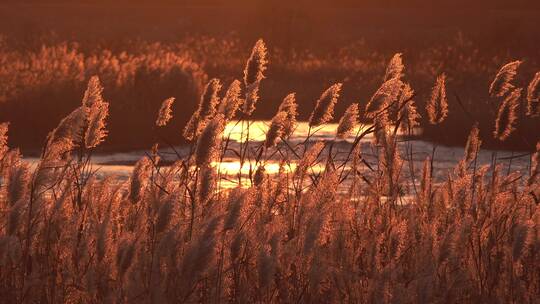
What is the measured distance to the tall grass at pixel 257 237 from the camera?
3.81m

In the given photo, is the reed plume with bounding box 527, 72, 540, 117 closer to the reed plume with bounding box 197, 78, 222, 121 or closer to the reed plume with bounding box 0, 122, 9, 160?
the reed plume with bounding box 197, 78, 222, 121

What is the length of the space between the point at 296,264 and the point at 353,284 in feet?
1.05

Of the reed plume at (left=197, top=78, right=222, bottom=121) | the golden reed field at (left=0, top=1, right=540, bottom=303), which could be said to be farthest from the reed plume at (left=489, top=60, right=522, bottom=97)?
the reed plume at (left=197, top=78, right=222, bottom=121)

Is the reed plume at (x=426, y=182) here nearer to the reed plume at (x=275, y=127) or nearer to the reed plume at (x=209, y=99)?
the reed plume at (x=275, y=127)

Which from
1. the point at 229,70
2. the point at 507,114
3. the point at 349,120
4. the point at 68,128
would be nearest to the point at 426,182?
the point at 507,114

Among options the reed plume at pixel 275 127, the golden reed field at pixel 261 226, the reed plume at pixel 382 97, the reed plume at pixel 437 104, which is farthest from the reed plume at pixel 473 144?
the reed plume at pixel 275 127

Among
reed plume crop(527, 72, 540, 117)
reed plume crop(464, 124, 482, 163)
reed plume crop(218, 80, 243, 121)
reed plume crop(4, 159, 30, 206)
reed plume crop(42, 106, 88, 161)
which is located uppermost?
reed plume crop(527, 72, 540, 117)

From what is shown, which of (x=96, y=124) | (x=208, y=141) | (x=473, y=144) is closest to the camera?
(x=208, y=141)

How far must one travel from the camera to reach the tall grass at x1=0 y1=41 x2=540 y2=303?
150 inches

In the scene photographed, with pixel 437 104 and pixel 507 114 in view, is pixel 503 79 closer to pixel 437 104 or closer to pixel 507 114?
pixel 507 114

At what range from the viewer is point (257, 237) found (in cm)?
471

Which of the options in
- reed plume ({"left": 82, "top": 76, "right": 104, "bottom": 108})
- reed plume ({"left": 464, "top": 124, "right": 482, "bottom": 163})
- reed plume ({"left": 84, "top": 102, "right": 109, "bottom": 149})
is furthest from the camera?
reed plume ({"left": 464, "top": 124, "right": 482, "bottom": 163})

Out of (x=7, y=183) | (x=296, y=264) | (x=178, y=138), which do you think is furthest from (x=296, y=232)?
(x=178, y=138)

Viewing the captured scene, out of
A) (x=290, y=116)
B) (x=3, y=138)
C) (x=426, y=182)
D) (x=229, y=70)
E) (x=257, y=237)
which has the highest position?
(x=229, y=70)
